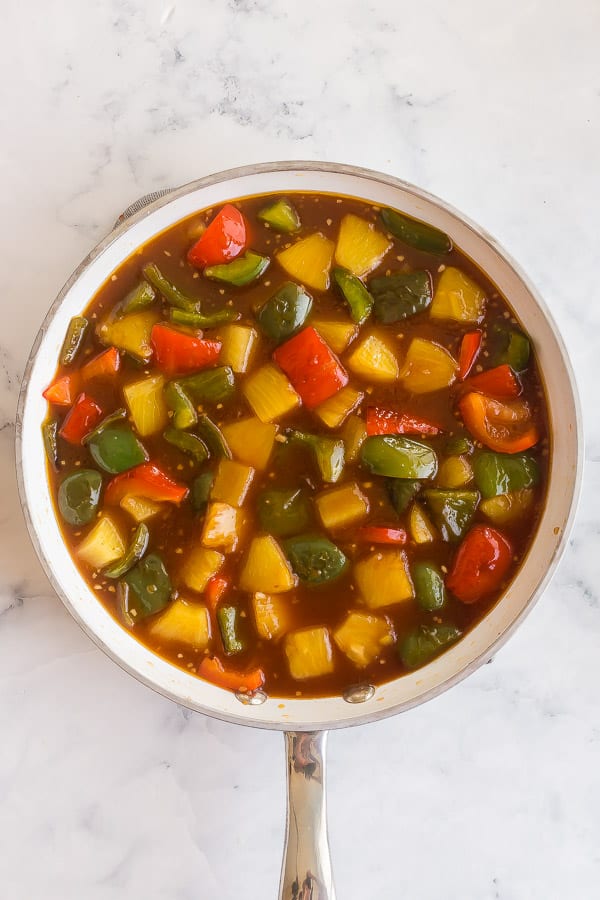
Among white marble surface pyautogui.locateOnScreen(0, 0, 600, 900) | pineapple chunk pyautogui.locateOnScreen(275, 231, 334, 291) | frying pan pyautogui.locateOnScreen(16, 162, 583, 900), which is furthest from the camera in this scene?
white marble surface pyautogui.locateOnScreen(0, 0, 600, 900)

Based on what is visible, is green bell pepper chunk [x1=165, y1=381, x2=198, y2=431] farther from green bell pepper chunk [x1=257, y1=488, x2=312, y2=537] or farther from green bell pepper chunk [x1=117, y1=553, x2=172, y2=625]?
green bell pepper chunk [x1=117, y1=553, x2=172, y2=625]

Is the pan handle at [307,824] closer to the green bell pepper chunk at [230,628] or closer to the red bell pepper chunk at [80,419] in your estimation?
the green bell pepper chunk at [230,628]

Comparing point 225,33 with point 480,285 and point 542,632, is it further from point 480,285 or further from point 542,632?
point 542,632

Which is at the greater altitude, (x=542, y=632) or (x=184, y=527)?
(x=184, y=527)

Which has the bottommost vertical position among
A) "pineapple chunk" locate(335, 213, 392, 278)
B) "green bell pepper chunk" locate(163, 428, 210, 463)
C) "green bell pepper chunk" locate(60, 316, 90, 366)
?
"green bell pepper chunk" locate(163, 428, 210, 463)

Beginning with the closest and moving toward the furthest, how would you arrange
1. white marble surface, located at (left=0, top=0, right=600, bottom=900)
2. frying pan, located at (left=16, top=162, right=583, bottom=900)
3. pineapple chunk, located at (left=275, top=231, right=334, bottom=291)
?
1. frying pan, located at (left=16, top=162, right=583, bottom=900)
2. pineapple chunk, located at (left=275, top=231, right=334, bottom=291)
3. white marble surface, located at (left=0, top=0, right=600, bottom=900)

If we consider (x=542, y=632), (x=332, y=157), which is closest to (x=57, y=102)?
(x=332, y=157)

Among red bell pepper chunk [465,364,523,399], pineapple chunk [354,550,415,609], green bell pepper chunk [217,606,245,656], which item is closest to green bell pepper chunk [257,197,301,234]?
red bell pepper chunk [465,364,523,399]
